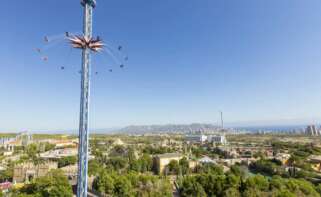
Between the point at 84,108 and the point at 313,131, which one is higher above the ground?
the point at 84,108

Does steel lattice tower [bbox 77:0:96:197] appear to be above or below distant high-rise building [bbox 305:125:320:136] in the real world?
above

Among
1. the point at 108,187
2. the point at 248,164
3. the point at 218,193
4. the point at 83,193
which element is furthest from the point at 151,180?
the point at 248,164

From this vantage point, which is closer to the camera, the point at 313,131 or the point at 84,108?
the point at 84,108

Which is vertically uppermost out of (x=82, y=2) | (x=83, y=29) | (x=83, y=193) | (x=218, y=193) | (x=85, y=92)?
(x=82, y=2)

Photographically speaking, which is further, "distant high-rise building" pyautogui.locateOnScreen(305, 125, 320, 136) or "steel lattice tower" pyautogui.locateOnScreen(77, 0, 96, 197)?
"distant high-rise building" pyautogui.locateOnScreen(305, 125, 320, 136)

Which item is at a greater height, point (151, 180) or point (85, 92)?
point (85, 92)

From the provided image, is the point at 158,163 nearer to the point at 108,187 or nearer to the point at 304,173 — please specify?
the point at 108,187

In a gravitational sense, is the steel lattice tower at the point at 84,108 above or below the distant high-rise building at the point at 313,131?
above

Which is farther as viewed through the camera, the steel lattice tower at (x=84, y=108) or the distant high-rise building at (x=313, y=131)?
the distant high-rise building at (x=313, y=131)
